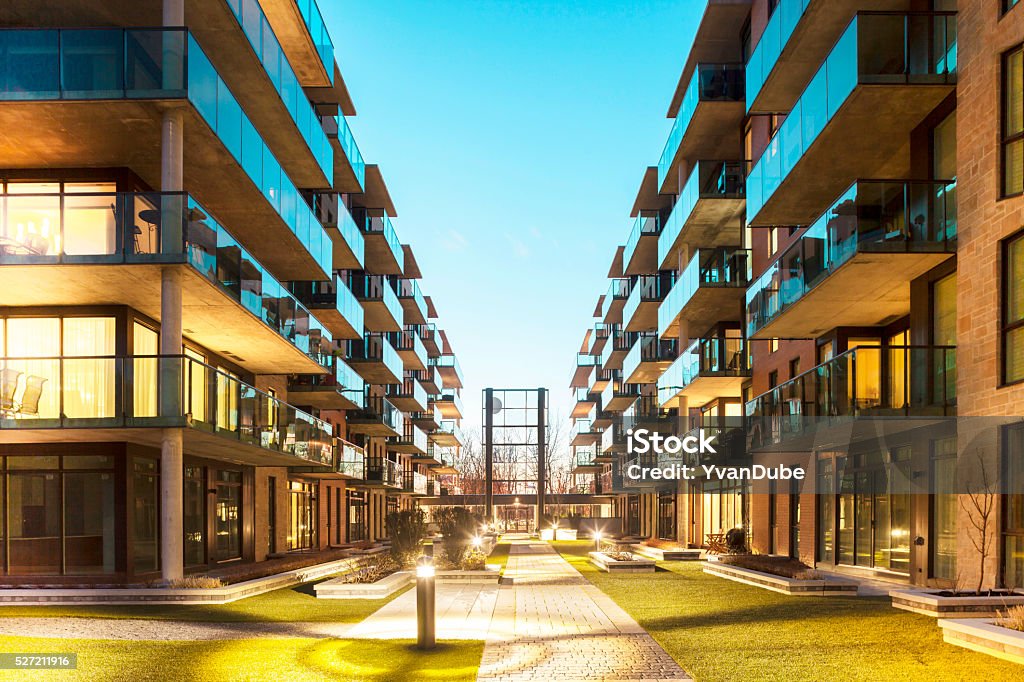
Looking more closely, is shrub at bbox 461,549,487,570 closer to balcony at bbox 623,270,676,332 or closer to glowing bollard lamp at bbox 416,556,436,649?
glowing bollard lamp at bbox 416,556,436,649

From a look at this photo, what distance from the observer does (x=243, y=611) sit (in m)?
15.6

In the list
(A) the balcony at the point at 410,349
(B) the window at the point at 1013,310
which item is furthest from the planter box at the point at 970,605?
(A) the balcony at the point at 410,349

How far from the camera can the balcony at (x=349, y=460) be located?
119ft

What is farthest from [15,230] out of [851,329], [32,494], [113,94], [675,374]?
[675,374]

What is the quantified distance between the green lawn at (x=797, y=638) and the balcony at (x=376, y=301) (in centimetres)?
2650

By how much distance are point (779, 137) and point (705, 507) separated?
75.2ft

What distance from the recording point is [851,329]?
74.9 ft

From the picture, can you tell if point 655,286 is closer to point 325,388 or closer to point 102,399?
point 325,388

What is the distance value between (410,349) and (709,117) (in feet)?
94.8

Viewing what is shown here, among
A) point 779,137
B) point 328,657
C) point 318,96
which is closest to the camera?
point 328,657

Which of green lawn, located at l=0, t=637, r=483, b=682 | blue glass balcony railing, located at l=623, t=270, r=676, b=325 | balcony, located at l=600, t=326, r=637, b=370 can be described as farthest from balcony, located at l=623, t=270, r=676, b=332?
green lawn, located at l=0, t=637, r=483, b=682

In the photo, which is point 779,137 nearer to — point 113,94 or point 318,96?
point 113,94

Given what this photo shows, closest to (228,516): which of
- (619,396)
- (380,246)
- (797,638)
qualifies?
(797,638)

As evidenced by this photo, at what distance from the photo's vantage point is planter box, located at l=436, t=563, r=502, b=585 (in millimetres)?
21656
